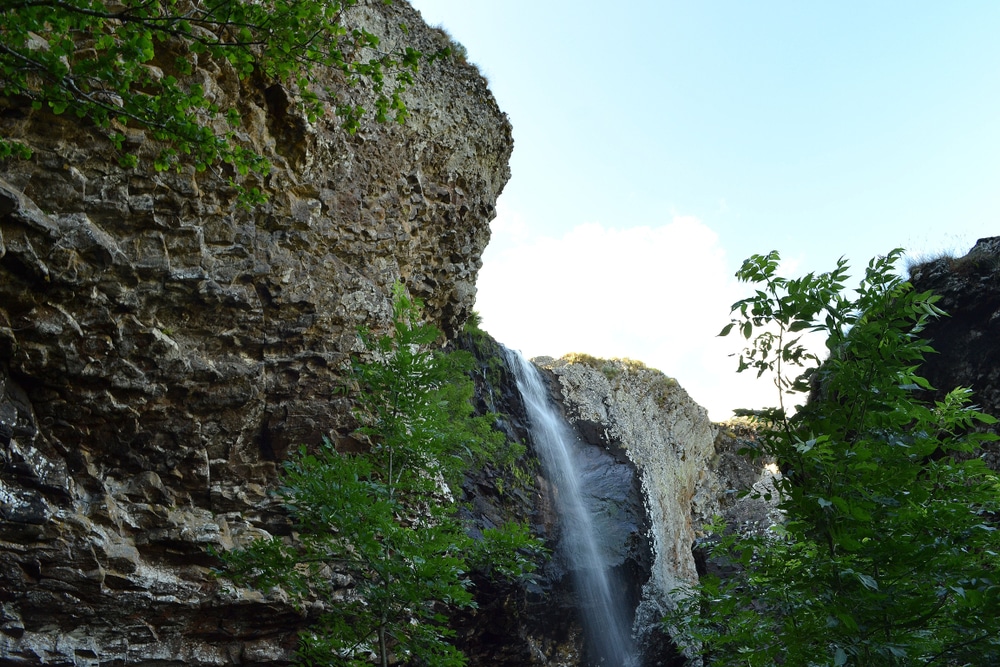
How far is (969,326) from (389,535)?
433 inches

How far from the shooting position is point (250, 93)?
10250mm

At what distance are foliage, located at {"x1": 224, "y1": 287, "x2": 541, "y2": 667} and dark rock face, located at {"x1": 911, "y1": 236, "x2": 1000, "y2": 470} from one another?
8.59 metres

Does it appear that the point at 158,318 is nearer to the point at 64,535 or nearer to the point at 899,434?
the point at 64,535

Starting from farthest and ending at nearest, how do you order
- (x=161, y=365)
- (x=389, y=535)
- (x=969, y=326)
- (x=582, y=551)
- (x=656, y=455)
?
(x=656, y=455) < (x=582, y=551) < (x=969, y=326) < (x=161, y=365) < (x=389, y=535)

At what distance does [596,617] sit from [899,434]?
14.2 metres

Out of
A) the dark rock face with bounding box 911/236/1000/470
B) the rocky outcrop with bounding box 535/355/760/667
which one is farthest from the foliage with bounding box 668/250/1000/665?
the rocky outcrop with bounding box 535/355/760/667

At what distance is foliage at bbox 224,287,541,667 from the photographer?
6555 millimetres

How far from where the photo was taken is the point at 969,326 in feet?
40.6

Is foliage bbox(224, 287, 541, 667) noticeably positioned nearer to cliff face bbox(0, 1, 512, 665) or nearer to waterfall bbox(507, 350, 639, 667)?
cliff face bbox(0, 1, 512, 665)

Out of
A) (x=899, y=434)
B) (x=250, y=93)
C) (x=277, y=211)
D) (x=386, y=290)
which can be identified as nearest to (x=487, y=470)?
(x=386, y=290)

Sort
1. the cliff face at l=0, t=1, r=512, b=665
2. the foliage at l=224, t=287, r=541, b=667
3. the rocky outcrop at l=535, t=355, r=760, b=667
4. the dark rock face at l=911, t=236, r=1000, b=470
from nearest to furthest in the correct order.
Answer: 1. the foliage at l=224, t=287, r=541, b=667
2. the cliff face at l=0, t=1, r=512, b=665
3. the dark rock face at l=911, t=236, r=1000, b=470
4. the rocky outcrop at l=535, t=355, r=760, b=667

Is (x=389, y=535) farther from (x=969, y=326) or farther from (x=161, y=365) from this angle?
(x=969, y=326)

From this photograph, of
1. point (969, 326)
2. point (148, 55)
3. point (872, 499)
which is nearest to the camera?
point (872, 499)

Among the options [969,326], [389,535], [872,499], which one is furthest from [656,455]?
[872,499]
